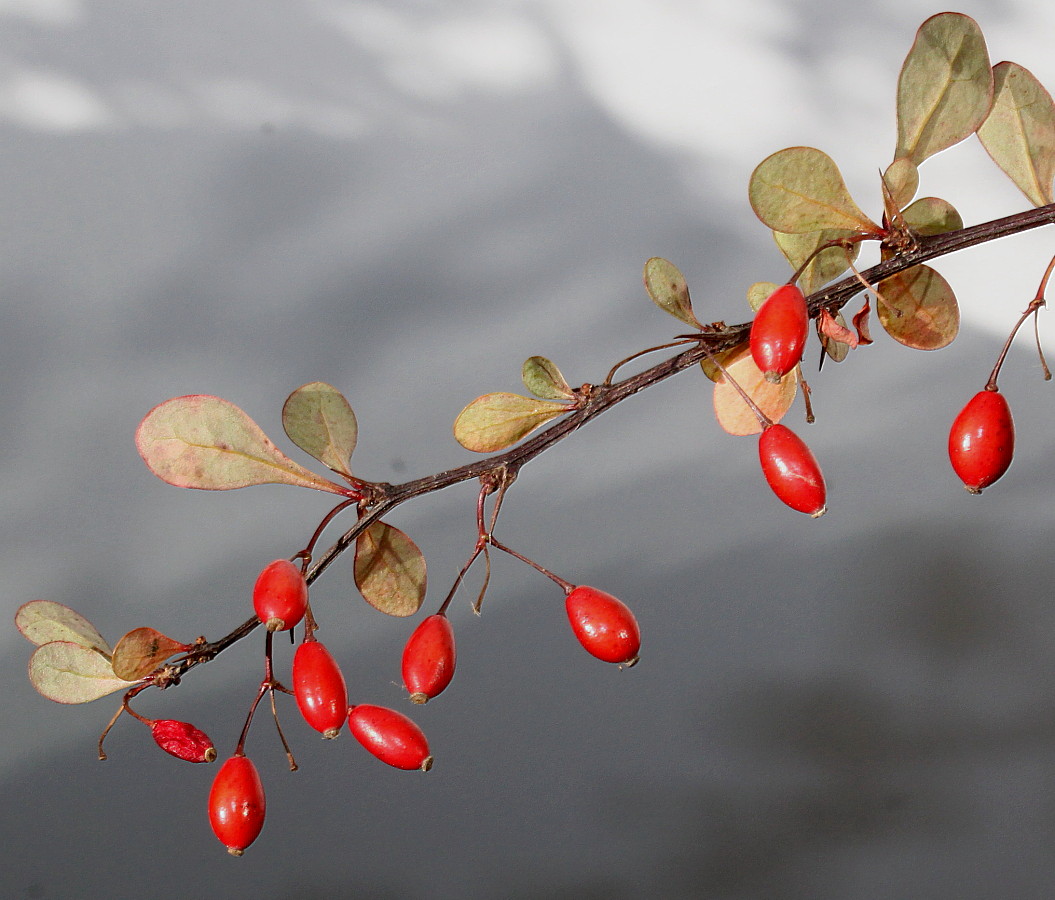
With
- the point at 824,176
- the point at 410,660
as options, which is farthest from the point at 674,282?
the point at 410,660

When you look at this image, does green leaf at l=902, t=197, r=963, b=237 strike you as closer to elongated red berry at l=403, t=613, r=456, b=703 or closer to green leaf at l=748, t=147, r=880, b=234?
green leaf at l=748, t=147, r=880, b=234

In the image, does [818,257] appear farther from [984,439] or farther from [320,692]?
[320,692]

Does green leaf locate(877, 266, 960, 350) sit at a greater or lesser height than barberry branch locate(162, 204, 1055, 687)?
greater

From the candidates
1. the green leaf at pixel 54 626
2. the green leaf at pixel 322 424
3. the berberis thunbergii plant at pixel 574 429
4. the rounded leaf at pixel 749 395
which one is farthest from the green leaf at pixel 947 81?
the green leaf at pixel 54 626

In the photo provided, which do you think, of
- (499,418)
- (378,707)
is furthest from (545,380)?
(378,707)

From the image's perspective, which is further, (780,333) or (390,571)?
(390,571)

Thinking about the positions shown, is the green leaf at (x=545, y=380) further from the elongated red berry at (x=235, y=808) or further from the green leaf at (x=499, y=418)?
the elongated red berry at (x=235, y=808)

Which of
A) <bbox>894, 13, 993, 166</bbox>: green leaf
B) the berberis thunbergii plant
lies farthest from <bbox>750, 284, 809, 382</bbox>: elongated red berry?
<bbox>894, 13, 993, 166</bbox>: green leaf
